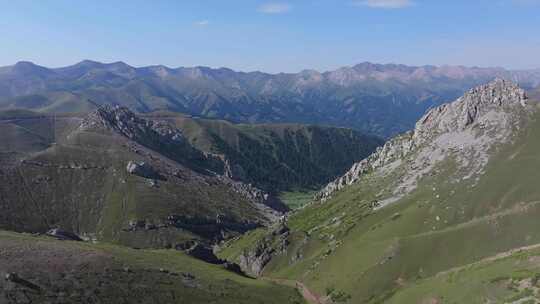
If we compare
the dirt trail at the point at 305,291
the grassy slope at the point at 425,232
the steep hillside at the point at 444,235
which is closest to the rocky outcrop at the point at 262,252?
the steep hillside at the point at 444,235

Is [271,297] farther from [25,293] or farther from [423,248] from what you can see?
[25,293]

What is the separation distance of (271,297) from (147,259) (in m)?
34.6

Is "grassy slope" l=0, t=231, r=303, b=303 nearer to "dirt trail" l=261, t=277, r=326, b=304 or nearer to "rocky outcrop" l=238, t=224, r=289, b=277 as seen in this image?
"dirt trail" l=261, t=277, r=326, b=304

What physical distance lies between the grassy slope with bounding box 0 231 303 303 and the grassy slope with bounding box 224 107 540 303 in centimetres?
1840

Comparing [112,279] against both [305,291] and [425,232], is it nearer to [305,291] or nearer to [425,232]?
[305,291]

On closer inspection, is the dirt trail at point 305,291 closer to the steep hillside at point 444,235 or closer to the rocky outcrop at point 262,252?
A: the steep hillside at point 444,235

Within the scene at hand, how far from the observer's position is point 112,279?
114m

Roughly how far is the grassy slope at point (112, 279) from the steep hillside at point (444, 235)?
20822 mm

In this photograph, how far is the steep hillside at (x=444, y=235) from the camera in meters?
87.0

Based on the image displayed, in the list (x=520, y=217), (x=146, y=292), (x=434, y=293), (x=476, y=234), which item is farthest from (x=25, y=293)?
(x=520, y=217)

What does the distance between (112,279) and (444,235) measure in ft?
256

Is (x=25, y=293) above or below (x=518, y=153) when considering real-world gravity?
below

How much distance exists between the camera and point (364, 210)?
609ft

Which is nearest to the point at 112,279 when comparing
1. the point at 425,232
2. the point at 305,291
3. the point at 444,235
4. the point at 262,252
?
the point at 305,291
